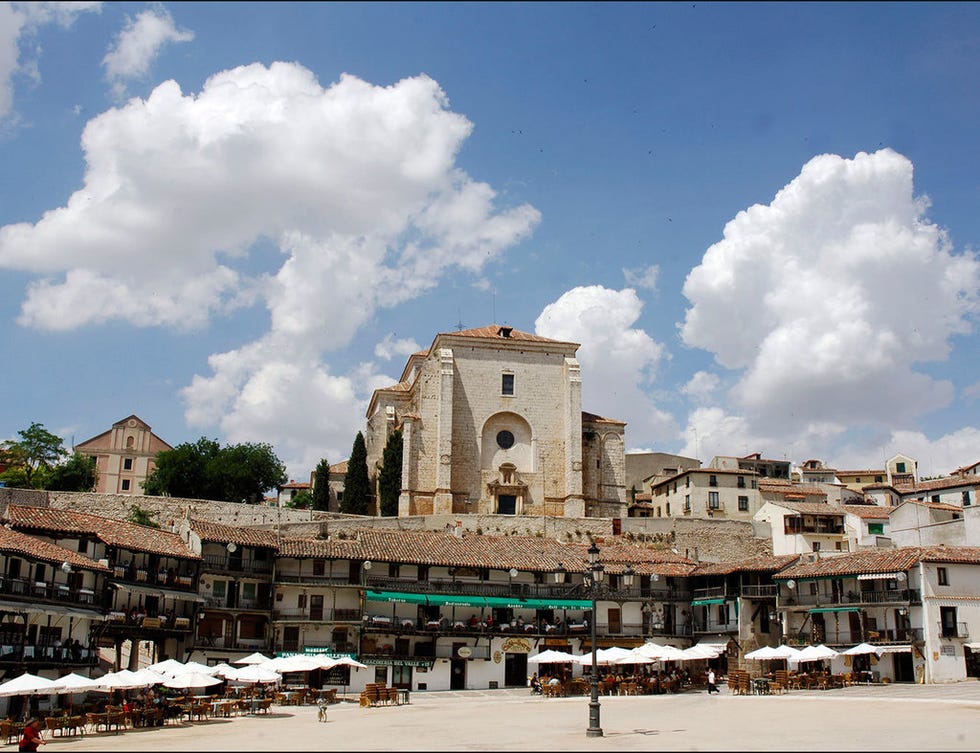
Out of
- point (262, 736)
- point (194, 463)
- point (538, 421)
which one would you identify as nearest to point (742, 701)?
point (262, 736)

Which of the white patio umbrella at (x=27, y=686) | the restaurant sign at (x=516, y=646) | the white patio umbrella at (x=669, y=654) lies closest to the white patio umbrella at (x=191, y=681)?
the white patio umbrella at (x=27, y=686)

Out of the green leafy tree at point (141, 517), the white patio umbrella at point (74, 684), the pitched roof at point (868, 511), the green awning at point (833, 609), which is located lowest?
the white patio umbrella at point (74, 684)

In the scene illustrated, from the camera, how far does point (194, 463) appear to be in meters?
76.4

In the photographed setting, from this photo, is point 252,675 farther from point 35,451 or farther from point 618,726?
point 35,451

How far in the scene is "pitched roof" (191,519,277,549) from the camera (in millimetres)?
48062

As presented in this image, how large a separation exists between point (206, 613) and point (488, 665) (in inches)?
541

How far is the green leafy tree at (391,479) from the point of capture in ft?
237

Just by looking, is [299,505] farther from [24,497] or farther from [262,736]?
[262,736]

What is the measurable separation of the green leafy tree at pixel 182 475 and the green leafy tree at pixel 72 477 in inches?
199

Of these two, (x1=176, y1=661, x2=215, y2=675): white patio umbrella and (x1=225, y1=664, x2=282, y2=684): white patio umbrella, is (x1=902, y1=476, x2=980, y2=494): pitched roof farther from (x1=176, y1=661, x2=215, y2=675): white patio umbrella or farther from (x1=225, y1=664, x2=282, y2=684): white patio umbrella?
(x1=176, y1=661, x2=215, y2=675): white patio umbrella

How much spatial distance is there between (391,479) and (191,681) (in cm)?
3989

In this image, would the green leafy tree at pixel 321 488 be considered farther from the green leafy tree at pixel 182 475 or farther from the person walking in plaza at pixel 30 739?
the person walking in plaza at pixel 30 739

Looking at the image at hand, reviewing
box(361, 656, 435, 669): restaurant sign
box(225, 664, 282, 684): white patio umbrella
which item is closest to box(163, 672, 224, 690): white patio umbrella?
box(225, 664, 282, 684): white patio umbrella

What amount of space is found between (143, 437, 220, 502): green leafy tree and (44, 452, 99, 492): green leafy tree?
16.6 ft
